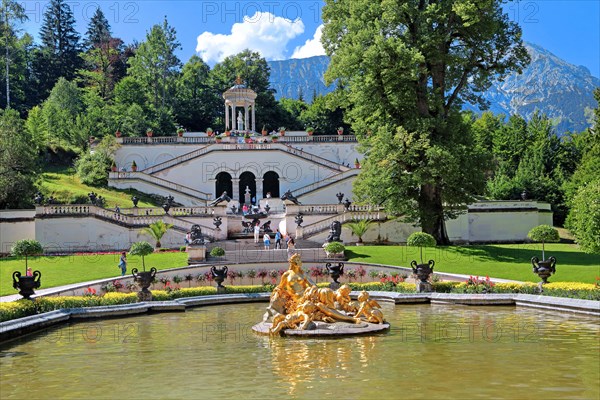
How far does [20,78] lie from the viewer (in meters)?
82.3

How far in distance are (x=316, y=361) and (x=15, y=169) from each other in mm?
35760

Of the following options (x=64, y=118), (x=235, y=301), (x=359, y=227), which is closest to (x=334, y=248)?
(x=359, y=227)

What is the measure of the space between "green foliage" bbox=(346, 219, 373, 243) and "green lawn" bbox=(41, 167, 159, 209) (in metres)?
16.0

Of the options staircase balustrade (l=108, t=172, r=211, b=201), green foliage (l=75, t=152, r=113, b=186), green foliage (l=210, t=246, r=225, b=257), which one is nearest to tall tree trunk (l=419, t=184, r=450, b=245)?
green foliage (l=210, t=246, r=225, b=257)

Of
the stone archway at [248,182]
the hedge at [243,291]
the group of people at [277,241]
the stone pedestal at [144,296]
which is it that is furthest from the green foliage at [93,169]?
the stone pedestal at [144,296]

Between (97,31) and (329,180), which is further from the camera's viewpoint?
(97,31)

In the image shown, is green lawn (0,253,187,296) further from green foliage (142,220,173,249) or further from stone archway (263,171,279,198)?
stone archway (263,171,279,198)

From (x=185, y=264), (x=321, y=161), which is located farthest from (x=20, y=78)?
(x=185, y=264)

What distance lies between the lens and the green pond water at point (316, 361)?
11047 mm

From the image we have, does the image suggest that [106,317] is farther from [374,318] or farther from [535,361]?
[535,361]

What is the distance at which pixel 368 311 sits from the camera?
675 inches

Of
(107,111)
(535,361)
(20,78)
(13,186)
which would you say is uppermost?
(20,78)

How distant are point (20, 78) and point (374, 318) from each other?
7660 centimetres

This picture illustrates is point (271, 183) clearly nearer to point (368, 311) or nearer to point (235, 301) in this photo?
point (235, 301)
